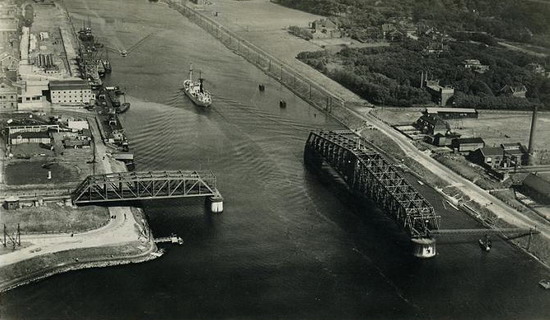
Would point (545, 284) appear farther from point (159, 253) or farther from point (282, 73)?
point (282, 73)

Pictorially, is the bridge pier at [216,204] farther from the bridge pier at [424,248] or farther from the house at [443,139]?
the house at [443,139]

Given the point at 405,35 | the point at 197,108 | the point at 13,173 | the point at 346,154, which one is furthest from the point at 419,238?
the point at 405,35

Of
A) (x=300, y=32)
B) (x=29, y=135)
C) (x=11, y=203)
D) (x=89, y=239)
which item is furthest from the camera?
(x=300, y=32)

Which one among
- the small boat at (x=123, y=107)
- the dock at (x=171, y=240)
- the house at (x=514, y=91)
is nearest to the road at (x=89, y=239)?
the dock at (x=171, y=240)

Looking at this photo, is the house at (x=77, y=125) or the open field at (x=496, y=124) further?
the open field at (x=496, y=124)

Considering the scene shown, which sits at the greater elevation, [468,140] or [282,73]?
[282,73]

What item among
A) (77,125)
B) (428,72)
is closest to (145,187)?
(77,125)

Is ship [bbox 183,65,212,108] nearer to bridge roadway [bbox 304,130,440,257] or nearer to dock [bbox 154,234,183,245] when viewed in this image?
bridge roadway [bbox 304,130,440,257]

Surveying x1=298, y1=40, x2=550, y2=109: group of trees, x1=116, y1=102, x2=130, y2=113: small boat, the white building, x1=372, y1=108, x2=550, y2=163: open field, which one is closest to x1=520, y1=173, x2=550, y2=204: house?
x1=372, y1=108, x2=550, y2=163: open field
